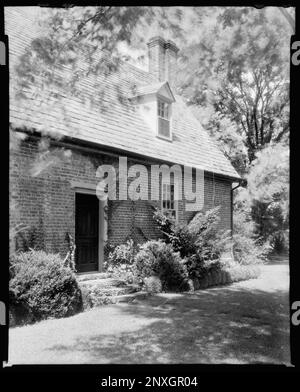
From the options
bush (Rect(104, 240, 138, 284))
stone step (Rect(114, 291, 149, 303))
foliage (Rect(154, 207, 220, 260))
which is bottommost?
stone step (Rect(114, 291, 149, 303))

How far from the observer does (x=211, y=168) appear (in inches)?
642

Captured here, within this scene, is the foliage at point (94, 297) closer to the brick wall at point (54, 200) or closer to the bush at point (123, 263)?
the bush at point (123, 263)

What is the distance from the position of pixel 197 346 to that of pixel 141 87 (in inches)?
453

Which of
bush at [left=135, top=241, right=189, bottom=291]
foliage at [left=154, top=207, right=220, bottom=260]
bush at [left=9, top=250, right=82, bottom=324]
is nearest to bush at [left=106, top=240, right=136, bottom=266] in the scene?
bush at [left=135, top=241, right=189, bottom=291]

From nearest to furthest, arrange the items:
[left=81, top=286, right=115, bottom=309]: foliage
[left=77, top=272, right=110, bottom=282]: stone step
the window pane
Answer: [left=81, top=286, right=115, bottom=309]: foliage → [left=77, top=272, right=110, bottom=282]: stone step → the window pane

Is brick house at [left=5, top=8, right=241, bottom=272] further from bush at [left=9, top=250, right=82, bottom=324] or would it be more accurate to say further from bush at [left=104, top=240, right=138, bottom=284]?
bush at [left=9, top=250, right=82, bottom=324]

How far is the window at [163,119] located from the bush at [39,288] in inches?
321

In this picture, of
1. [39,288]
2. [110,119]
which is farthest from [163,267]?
[110,119]

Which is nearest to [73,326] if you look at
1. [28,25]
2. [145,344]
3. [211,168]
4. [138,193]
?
[145,344]

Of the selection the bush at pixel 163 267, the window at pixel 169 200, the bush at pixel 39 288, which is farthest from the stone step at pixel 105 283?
the window at pixel 169 200

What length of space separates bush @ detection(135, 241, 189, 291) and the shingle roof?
3.08m

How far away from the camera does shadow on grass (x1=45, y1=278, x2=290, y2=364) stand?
556cm

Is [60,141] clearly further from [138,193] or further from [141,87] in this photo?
[141,87]

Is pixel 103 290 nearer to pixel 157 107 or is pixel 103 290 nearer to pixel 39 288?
pixel 39 288
